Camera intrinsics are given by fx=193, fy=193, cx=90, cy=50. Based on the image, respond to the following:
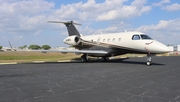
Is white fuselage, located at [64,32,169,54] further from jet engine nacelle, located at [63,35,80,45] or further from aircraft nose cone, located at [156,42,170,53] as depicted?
jet engine nacelle, located at [63,35,80,45]

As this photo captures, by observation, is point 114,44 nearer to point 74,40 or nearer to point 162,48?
point 162,48

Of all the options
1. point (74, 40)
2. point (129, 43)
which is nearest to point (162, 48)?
point (129, 43)

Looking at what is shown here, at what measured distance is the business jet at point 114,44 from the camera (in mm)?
15633

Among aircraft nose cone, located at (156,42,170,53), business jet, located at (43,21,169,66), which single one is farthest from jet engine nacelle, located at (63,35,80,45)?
aircraft nose cone, located at (156,42,170,53)

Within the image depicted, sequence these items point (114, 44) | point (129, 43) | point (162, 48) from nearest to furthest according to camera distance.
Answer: point (162, 48)
point (129, 43)
point (114, 44)

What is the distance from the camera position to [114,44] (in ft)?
62.0

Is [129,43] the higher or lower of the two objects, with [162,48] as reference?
higher

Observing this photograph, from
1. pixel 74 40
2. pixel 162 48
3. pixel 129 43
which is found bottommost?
pixel 162 48

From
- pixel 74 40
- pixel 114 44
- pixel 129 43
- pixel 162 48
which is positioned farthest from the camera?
pixel 74 40

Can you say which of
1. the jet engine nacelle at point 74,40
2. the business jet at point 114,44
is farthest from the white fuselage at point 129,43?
the jet engine nacelle at point 74,40

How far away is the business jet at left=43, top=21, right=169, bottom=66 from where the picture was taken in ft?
51.3

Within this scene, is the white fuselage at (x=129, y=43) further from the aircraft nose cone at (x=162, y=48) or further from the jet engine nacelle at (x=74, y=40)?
the jet engine nacelle at (x=74, y=40)

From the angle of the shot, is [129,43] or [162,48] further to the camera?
[129,43]

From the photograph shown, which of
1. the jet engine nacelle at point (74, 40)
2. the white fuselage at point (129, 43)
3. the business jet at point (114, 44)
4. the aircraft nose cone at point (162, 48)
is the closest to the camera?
the aircraft nose cone at point (162, 48)
